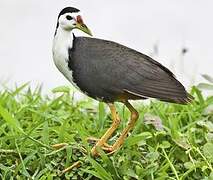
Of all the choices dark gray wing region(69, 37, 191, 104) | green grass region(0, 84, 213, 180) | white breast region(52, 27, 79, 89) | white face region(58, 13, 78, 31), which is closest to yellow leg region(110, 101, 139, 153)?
green grass region(0, 84, 213, 180)

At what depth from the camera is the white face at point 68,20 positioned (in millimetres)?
3523

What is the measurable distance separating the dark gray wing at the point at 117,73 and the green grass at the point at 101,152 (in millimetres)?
255

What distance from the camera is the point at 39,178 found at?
3.54 m

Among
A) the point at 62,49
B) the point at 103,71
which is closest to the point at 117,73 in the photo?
the point at 103,71

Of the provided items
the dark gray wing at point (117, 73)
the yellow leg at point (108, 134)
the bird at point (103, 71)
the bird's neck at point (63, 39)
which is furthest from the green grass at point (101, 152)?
the bird's neck at point (63, 39)

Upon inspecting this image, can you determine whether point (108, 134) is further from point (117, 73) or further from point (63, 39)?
point (63, 39)

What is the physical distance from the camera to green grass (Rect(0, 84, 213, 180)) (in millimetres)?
3580

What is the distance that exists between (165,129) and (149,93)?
0.52 m

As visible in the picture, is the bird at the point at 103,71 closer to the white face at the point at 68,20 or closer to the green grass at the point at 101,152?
the white face at the point at 68,20

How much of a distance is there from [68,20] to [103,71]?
0.26 metres

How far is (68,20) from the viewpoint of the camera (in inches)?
139

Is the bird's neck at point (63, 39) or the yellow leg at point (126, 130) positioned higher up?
the bird's neck at point (63, 39)

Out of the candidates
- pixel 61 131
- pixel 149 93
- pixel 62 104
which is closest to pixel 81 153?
pixel 61 131

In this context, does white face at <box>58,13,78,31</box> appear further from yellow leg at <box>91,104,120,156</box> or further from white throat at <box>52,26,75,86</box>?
yellow leg at <box>91,104,120,156</box>
